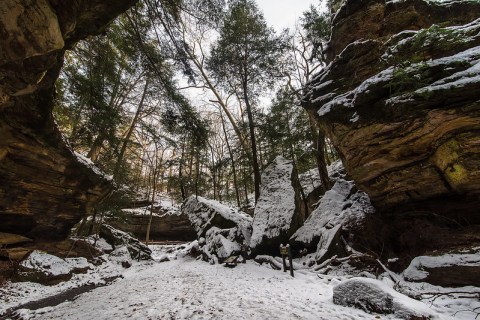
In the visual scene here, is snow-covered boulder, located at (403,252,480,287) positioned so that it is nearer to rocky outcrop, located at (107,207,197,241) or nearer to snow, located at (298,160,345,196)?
snow, located at (298,160,345,196)

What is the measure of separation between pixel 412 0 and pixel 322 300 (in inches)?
372

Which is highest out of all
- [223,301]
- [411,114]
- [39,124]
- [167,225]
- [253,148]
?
[253,148]

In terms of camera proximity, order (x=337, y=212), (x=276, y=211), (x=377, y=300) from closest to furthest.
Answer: (x=377, y=300) → (x=337, y=212) → (x=276, y=211)

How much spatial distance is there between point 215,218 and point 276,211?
3.84 m

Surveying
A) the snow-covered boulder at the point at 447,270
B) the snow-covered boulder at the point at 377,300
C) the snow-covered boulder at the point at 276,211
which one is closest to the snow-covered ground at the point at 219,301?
the snow-covered boulder at the point at 377,300

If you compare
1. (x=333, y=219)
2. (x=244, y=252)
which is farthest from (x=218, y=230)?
(x=333, y=219)

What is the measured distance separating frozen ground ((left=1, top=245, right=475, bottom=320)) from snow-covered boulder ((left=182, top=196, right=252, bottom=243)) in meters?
3.36

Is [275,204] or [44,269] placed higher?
[275,204]

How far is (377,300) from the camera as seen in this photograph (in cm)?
364

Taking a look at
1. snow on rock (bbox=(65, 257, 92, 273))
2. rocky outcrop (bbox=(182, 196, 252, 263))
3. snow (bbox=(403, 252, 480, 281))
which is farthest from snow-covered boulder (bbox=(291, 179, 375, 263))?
snow on rock (bbox=(65, 257, 92, 273))

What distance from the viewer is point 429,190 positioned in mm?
6008

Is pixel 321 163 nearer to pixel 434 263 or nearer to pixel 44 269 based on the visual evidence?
pixel 434 263

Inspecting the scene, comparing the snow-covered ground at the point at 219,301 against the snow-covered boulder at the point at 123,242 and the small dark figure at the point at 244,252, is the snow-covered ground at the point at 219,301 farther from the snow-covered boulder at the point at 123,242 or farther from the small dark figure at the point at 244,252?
the snow-covered boulder at the point at 123,242

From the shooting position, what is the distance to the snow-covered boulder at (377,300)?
3.30m
